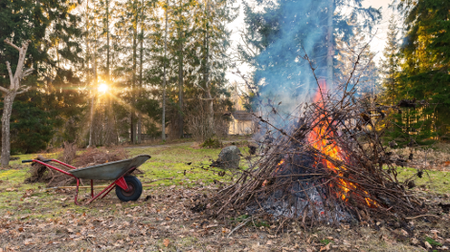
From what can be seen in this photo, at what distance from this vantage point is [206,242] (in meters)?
2.49

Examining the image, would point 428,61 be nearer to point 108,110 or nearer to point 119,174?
point 119,174

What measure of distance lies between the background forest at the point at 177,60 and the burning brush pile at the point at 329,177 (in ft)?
12.0

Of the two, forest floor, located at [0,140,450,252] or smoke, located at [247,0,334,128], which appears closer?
forest floor, located at [0,140,450,252]

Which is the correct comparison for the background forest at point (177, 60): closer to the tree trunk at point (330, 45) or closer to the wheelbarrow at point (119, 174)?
the tree trunk at point (330, 45)

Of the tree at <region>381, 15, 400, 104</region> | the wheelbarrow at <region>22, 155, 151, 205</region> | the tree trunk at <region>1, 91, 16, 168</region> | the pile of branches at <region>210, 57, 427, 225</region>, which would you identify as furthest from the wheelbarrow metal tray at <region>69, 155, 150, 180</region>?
the tree at <region>381, 15, 400, 104</region>

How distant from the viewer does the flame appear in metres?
2.93

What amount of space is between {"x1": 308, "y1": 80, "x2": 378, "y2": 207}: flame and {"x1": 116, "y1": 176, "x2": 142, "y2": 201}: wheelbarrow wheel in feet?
8.38

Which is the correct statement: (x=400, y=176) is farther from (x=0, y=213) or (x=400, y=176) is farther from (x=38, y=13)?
(x=38, y=13)

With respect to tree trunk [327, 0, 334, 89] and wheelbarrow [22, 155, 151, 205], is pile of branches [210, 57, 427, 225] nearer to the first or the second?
wheelbarrow [22, 155, 151, 205]

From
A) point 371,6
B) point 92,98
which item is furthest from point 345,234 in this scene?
point 92,98

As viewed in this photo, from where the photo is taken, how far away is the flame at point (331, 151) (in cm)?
293

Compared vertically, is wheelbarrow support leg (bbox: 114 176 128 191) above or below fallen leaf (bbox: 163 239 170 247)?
above

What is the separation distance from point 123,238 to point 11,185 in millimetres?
4176

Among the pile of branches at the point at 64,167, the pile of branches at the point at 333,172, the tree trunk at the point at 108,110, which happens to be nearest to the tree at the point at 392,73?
the pile of branches at the point at 333,172
